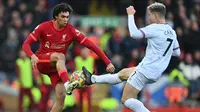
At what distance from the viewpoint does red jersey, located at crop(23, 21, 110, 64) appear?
1344 centimetres

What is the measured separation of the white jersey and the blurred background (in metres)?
4.98

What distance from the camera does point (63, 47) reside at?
13562 millimetres

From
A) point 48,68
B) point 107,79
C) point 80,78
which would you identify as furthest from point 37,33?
point 107,79

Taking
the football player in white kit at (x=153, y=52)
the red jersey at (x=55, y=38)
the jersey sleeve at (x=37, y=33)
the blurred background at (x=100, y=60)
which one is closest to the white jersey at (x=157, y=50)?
the football player in white kit at (x=153, y=52)

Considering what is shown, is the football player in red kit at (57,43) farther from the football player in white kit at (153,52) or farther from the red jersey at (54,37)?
the football player in white kit at (153,52)

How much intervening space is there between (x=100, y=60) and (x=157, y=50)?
8827 mm

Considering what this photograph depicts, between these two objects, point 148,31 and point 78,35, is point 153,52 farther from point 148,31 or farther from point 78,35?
point 78,35

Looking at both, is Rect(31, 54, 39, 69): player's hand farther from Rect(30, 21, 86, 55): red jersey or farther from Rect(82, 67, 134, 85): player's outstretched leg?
Rect(82, 67, 134, 85): player's outstretched leg

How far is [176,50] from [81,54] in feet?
21.3

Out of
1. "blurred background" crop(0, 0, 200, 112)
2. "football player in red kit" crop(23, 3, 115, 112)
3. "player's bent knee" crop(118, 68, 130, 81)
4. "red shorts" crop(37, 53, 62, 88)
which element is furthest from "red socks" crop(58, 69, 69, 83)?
"blurred background" crop(0, 0, 200, 112)

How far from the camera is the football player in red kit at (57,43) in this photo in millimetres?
13320

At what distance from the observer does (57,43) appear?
44.3 ft

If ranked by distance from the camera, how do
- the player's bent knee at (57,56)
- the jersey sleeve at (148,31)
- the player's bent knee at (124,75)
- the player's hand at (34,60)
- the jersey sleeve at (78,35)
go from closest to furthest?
the jersey sleeve at (148,31)
the player's hand at (34,60)
the player's bent knee at (124,75)
the player's bent knee at (57,56)
the jersey sleeve at (78,35)

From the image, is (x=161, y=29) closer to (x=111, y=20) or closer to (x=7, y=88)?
(x=7, y=88)
